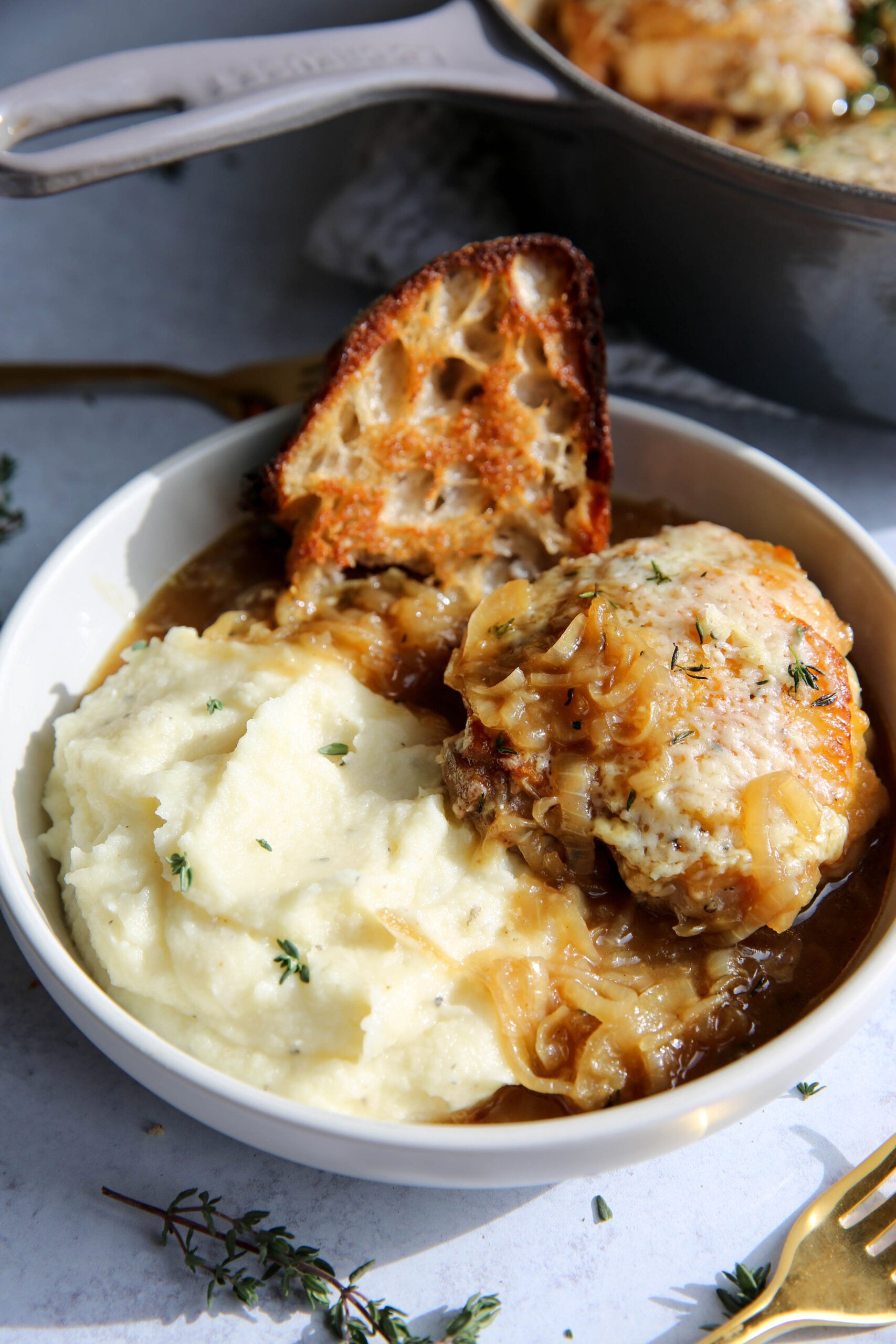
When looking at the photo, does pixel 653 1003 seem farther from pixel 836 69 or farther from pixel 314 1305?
pixel 836 69

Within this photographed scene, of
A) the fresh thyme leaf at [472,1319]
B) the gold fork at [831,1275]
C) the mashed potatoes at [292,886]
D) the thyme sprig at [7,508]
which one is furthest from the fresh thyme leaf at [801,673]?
the thyme sprig at [7,508]

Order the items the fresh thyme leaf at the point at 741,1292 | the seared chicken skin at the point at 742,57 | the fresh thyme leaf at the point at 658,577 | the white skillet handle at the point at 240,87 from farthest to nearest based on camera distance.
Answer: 1. the seared chicken skin at the point at 742,57
2. the white skillet handle at the point at 240,87
3. the fresh thyme leaf at the point at 658,577
4. the fresh thyme leaf at the point at 741,1292

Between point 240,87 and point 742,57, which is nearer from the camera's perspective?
point 240,87

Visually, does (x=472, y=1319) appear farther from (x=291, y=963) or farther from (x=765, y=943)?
(x=765, y=943)

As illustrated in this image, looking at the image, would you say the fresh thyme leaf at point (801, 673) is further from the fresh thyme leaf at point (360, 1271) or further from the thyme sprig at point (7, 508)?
the thyme sprig at point (7, 508)

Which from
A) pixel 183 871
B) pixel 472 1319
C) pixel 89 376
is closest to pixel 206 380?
pixel 89 376

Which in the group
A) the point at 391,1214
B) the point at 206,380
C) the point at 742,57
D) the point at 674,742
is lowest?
the point at 391,1214
